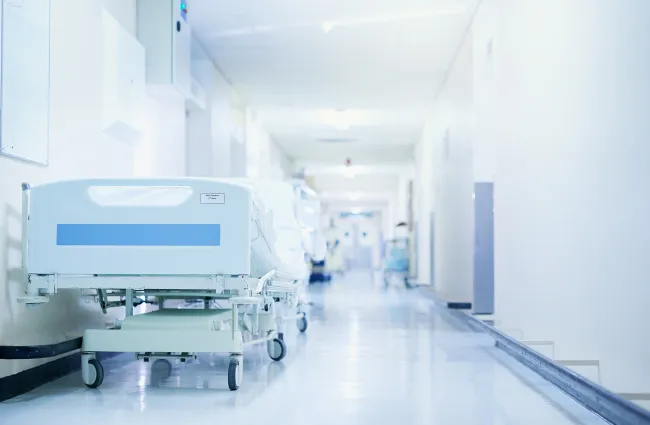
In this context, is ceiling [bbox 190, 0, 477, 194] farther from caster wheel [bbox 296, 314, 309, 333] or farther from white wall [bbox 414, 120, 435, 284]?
caster wheel [bbox 296, 314, 309, 333]

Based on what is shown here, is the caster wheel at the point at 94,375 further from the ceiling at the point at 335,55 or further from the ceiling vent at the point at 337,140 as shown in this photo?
the ceiling vent at the point at 337,140

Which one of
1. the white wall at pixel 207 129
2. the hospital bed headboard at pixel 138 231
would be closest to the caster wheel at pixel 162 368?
the hospital bed headboard at pixel 138 231

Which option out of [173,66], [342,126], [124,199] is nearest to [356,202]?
[342,126]

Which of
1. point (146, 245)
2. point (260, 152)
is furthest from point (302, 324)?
point (260, 152)

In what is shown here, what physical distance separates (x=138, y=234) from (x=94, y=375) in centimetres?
83

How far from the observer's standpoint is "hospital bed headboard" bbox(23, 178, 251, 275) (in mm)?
3461

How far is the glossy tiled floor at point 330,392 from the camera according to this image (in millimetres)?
2980

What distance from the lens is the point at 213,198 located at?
3.49 metres

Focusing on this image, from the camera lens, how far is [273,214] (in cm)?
455

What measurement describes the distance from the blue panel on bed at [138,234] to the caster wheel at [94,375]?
2.19ft

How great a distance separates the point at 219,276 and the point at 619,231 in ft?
6.28

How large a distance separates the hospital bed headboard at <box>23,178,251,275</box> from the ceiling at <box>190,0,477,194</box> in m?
3.78

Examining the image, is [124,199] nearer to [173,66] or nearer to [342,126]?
[173,66]

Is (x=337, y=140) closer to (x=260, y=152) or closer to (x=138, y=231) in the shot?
(x=260, y=152)
